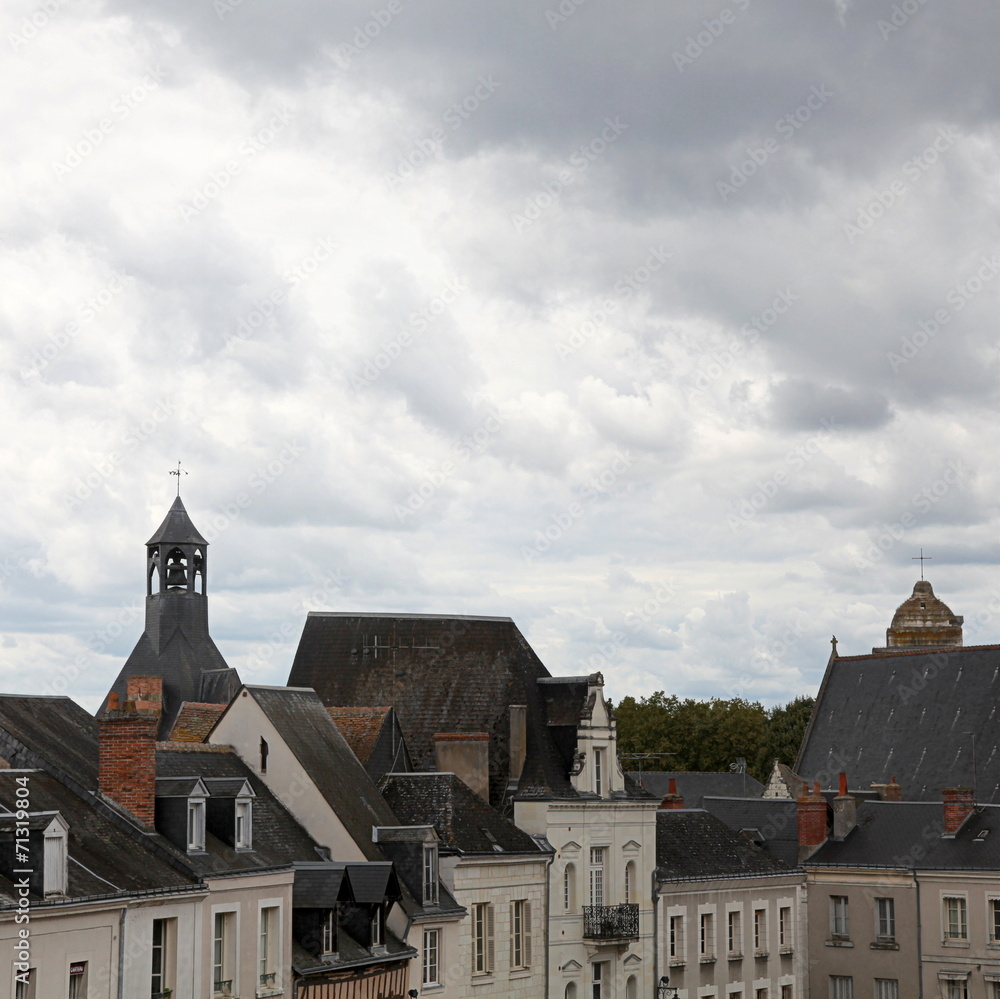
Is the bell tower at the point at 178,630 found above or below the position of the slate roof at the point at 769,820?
above

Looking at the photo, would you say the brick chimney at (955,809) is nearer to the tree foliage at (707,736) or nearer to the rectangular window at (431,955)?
the rectangular window at (431,955)

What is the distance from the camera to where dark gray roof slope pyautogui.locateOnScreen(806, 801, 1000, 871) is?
5241 centimetres

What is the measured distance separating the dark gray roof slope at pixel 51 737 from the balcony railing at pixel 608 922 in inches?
665

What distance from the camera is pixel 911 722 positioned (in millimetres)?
72375

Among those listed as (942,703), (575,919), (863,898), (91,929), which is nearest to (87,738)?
(91,929)

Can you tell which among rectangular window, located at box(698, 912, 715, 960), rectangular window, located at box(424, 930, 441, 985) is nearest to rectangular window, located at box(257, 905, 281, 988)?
rectangular window, located at box(424, 930, 441, 985)

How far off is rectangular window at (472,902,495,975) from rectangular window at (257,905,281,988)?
9279 millimetres

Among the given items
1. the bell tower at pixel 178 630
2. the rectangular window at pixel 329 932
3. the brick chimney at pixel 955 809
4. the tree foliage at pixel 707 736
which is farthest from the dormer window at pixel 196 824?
the tree foliage at pixel 707 736

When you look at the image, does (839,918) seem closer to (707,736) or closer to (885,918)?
(885,918)

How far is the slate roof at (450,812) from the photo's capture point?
40.5 meters

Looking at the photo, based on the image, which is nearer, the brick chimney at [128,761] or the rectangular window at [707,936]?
the brick chimney at [128,761]

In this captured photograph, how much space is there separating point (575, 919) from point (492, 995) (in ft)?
16.3

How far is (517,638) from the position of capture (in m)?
50.3

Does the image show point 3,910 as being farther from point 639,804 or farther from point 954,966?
point 954,966
